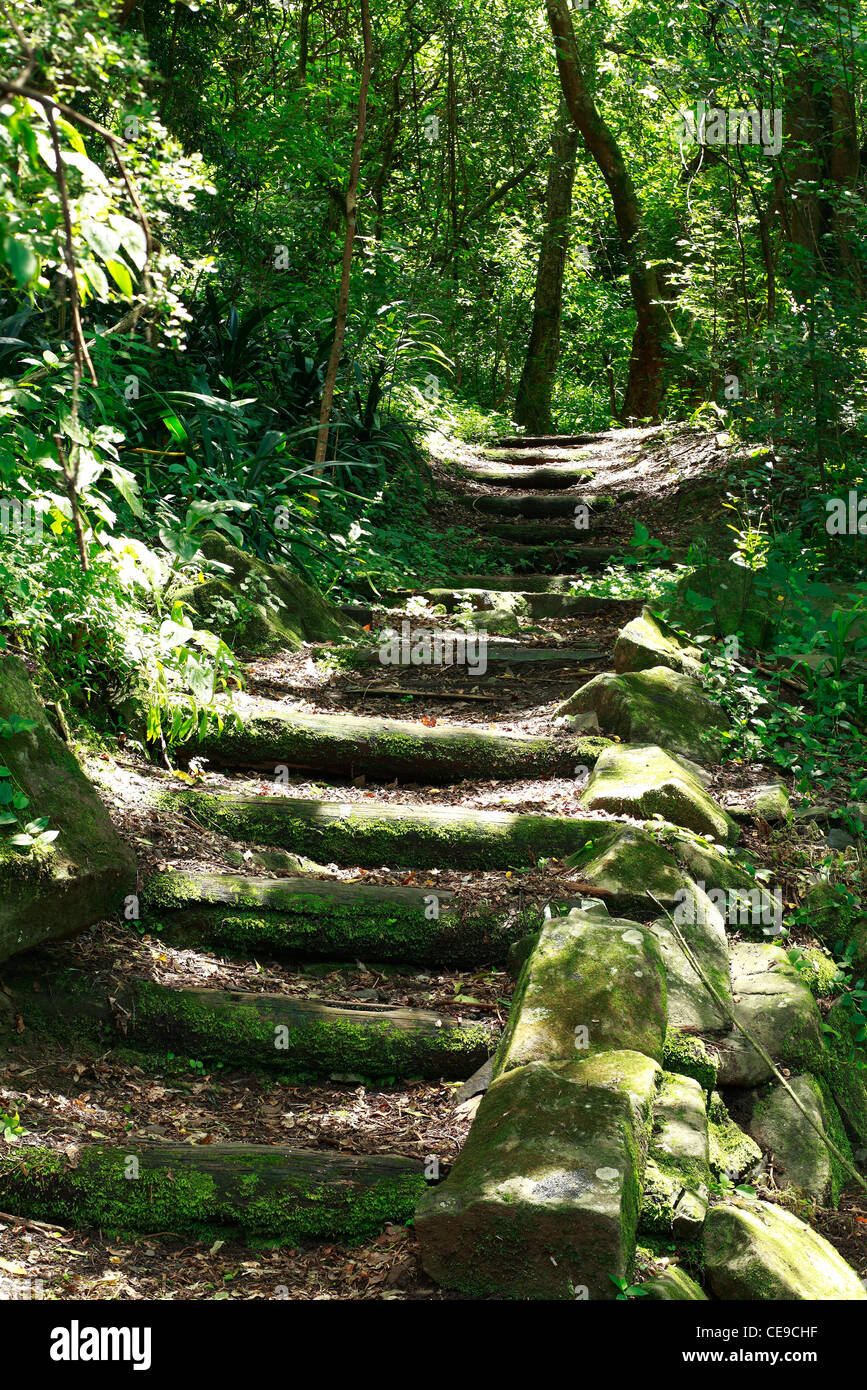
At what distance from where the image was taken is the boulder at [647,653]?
4285mm

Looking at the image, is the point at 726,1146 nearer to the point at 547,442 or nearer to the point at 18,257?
the point at 18,257

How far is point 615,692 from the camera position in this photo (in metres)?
3.98

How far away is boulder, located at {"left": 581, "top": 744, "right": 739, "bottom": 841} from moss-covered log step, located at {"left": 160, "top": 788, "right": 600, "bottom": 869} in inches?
7.1

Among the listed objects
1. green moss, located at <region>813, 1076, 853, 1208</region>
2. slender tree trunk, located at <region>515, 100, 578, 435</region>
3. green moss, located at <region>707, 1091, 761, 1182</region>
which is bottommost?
green moss, located at <region>813, 1076, 853, 1208</region>

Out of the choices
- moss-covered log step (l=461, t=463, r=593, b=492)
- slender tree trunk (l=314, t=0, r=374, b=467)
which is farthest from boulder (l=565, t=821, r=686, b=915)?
moss-covered log step (l=461, t=463, r=593, b=492)

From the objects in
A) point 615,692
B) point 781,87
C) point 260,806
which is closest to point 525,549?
point 781,87

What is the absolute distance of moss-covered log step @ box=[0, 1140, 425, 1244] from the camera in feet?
6.91

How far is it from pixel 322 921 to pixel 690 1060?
40.3 inches

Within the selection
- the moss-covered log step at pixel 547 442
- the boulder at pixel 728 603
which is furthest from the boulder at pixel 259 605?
the moss-covered log step at pixel 547 442

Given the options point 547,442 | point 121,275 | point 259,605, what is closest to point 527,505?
point 547,442

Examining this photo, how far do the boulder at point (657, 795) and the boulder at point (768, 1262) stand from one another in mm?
1327

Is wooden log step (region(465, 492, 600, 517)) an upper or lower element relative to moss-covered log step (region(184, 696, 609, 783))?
upper

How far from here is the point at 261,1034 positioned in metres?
2.56

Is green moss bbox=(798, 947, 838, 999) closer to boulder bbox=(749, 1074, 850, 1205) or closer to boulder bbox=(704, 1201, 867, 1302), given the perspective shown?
boulder bbox=(749, 1074, 850, 1205)
